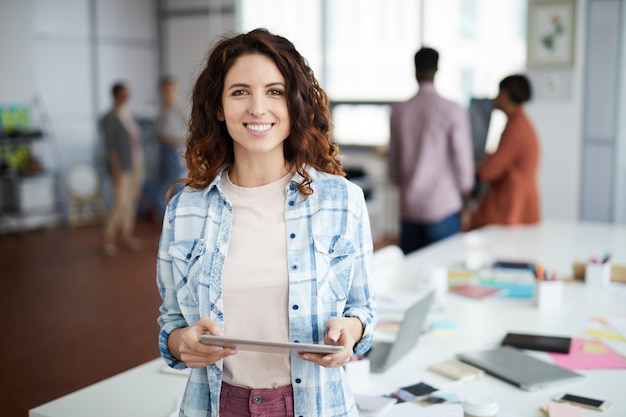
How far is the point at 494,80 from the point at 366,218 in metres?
6.38

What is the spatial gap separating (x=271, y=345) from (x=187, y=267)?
318 mm

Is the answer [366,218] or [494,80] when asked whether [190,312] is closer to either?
[366,218]

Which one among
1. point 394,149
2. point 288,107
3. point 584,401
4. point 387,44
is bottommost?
point 584,401

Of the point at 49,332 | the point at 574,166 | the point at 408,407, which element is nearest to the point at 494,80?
the point at 574,166

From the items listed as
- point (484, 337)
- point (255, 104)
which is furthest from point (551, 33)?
point (255, 104)

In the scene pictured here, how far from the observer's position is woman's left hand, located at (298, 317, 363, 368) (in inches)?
55.0

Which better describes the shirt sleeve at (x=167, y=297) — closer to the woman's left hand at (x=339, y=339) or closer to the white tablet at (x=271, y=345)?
the white tablet at (x=271, y=345)

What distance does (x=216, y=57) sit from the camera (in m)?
1.57

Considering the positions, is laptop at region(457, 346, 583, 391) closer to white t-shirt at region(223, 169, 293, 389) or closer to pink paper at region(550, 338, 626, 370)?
pink paper at region(550, 338, 626, 370)

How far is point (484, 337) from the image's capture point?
2502mm

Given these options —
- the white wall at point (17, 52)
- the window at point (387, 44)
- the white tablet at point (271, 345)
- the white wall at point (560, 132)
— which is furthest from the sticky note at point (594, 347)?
the white wall at point (17, 52)

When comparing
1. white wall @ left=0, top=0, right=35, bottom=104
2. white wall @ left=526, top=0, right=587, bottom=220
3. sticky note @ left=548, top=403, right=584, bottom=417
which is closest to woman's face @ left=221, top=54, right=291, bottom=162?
sticky note @ left=548, top=403, right=584, bottom=417

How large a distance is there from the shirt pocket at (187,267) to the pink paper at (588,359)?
4.12 ft

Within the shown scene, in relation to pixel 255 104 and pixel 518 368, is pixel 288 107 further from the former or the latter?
pixel 518 368
